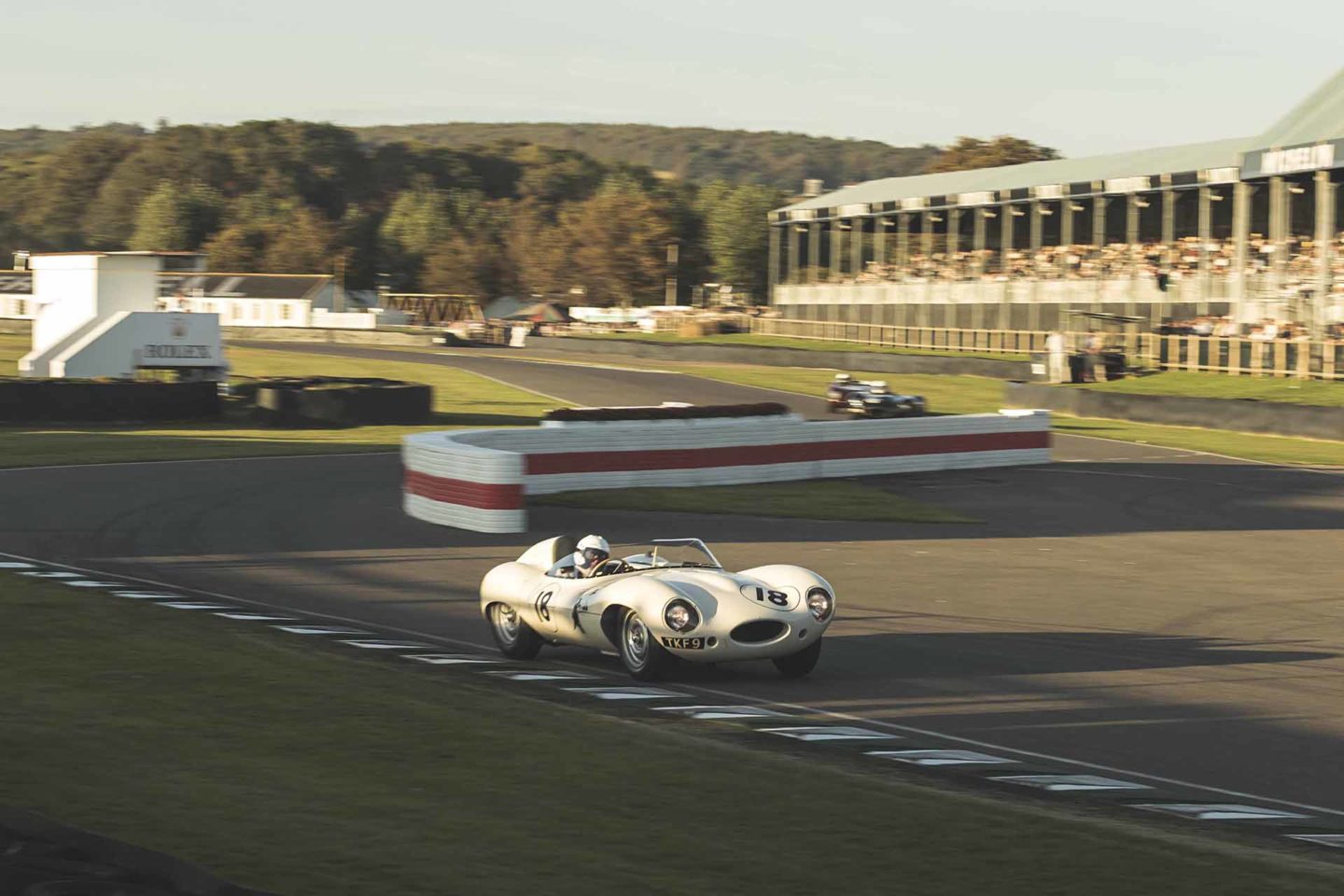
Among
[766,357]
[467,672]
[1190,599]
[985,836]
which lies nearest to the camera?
[985,836]

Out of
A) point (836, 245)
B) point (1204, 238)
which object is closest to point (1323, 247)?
point (1204, 238)

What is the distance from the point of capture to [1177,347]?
1989 inches

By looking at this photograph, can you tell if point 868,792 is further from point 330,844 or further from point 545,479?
point 545,479

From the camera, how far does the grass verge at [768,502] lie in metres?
23.4

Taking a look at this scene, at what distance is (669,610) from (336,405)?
29.8 meters

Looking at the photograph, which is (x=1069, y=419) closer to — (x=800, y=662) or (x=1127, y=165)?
(x=1127, y=165)

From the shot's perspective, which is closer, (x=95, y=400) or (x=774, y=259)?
(x=95, y=400)

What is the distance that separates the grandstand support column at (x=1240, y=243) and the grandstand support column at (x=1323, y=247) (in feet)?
7.92

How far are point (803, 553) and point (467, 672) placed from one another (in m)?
7.82

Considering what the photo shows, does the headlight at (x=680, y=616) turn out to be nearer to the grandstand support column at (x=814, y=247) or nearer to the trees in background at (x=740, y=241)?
the grandstand support column at (x=814, y=247)

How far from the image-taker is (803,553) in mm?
19281

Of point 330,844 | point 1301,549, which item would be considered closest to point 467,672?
point 330,844

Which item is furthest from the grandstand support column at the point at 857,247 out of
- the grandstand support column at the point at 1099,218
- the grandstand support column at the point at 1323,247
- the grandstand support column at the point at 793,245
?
the grandstand support column at the point at 1323,247

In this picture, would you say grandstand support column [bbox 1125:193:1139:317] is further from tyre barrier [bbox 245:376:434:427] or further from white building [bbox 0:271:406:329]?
white building [bbox 0:271:406:329]
